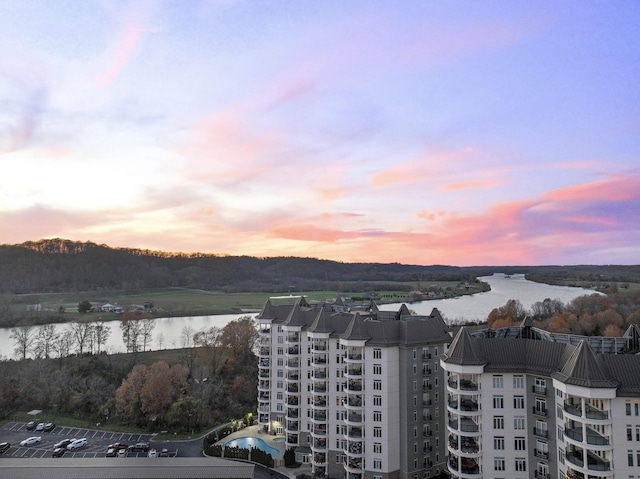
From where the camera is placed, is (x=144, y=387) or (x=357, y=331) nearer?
(x=357, y=331)

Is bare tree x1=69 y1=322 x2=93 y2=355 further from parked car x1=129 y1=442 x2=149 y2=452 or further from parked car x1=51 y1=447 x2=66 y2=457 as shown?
parked car x1=129 y1=442 x2=149 y2=452

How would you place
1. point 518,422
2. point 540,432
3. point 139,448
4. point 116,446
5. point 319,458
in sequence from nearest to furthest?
1. point 540,432
2. point 518,422
3. point 319,458
4. point 116,446
5. point 139,448

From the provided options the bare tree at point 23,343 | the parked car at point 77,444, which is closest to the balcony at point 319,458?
the parked car at point 77,444

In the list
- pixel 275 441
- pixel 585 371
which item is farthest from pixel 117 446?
pixel 585 371

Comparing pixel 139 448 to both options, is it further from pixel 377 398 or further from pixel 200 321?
pixel 200 321

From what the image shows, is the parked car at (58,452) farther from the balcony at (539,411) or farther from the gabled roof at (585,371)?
the gabled roof at (585,371)

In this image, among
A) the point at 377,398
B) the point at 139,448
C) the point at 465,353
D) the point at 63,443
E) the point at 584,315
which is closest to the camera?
the point at 465,353

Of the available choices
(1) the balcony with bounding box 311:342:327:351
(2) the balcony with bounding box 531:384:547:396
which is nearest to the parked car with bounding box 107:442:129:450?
(1) the balcony with bounding box 311:342:327:351
